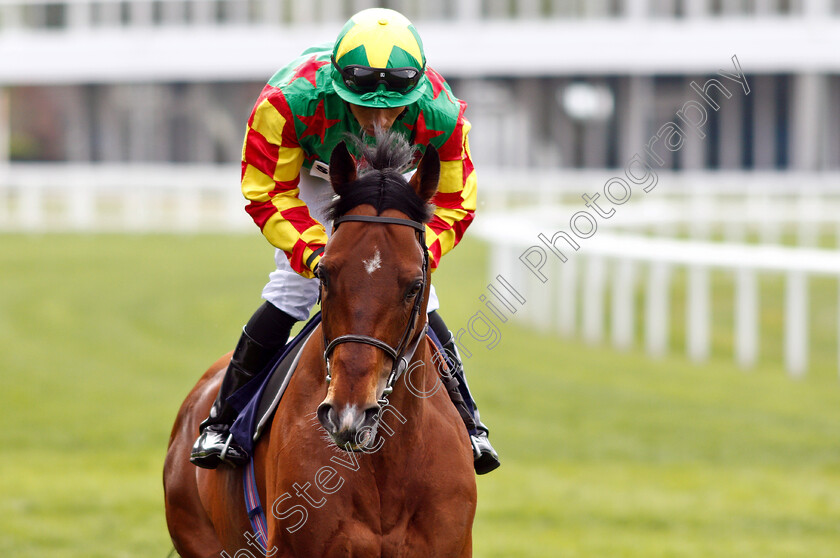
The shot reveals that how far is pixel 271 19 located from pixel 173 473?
2276 cm

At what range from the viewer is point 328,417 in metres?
2.63

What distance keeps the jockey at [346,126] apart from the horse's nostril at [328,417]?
0.55 m

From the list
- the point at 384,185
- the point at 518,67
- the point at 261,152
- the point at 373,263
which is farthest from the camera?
the point at 518,67

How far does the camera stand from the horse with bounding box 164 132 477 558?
273cm

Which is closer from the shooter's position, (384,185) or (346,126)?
(384,185)

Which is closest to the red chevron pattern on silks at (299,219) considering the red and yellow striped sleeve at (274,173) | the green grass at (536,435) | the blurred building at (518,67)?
the red and yellow striped sleeve at (274,173)

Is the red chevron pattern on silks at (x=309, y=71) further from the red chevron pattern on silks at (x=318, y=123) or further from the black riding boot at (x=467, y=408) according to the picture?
the black riding boot at (x=467, y=408)

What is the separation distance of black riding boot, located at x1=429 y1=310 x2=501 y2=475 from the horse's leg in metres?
0.95

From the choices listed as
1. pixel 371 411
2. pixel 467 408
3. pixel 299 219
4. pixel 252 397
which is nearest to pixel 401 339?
pixel 371 411

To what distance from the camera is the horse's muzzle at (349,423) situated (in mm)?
2604

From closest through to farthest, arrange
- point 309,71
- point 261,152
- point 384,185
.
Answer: point 384,185, point 261,152, point 309,71

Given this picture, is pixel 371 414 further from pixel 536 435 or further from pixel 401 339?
pixel 536 435

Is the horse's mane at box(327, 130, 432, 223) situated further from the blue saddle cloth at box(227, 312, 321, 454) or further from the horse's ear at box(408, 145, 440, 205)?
the blue saddle cloth at box(227, 312, 321, 454)

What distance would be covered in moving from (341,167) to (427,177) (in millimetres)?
227
